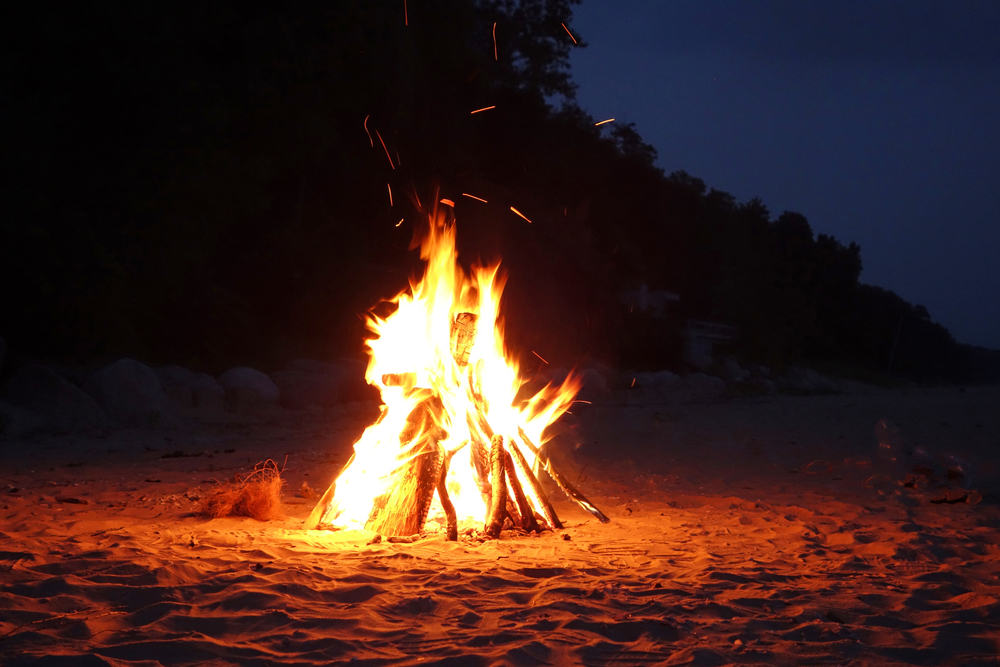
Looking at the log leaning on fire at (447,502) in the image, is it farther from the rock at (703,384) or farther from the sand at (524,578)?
the rock at (703,384)

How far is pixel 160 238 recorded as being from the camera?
11523mm

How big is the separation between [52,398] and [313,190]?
10.5m

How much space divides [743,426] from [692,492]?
536cm

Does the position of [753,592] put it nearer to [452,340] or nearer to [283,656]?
[283,656]

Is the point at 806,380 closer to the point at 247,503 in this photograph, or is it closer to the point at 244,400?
the point at 244,400

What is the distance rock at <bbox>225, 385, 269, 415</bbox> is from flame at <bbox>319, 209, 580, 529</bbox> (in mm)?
6679

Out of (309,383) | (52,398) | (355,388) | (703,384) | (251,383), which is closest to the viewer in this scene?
(52,398)

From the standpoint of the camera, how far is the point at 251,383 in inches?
475

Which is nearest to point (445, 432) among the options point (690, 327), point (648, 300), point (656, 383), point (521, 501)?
point (521, 501)

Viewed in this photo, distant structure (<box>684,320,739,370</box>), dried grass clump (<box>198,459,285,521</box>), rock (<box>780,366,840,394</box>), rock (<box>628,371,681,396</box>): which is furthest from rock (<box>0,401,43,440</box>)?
rock (<box>780,366,840,394</box>)

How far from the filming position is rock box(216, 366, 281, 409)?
470 inches

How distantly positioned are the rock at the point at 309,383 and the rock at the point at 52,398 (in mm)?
3312

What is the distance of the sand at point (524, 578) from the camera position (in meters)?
2.82

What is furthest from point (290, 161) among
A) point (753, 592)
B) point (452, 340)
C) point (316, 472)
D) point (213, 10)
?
point (753, 592)
